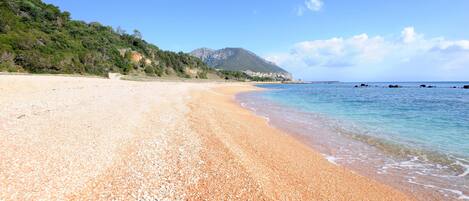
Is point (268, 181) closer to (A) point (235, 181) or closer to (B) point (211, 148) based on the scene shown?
(A) point (235, 181)

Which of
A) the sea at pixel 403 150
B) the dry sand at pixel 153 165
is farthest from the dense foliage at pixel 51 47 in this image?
the sea at pixel 403 150

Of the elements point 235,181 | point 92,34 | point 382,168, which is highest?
point 92,34

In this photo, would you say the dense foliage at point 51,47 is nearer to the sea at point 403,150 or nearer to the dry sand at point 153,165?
the dry sand at point 153,165

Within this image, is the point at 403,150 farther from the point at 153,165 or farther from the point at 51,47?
the point at 51,47

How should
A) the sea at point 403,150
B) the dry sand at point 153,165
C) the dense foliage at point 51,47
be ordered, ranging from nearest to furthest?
the dry sand at point 153,165, the sea at point 403,150, the dense foliage at point 51,47

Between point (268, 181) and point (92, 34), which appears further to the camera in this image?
point (92, 34)

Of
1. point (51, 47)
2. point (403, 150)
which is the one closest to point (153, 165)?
point (403, 150)

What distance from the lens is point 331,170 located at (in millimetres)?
6402

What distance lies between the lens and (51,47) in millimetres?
40594

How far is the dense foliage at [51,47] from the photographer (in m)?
34.3

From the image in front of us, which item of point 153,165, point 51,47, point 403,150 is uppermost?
point 51,47

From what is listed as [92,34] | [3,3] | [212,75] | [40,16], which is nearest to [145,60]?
[92,34]

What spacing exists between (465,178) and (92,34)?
75.9 meters

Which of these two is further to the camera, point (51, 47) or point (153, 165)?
point (51, 47)
